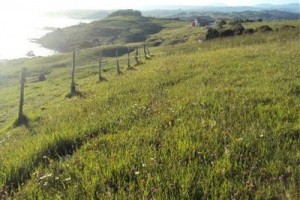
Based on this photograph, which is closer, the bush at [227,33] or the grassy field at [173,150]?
the grassy field at [173,150]

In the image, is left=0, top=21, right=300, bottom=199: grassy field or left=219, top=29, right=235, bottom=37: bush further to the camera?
left=219, top=29, right=235, bottom=37: bush

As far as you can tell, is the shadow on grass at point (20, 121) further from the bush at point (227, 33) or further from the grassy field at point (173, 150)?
the bush at point (227, 33)

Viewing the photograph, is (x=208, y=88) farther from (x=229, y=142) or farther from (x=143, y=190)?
(x=143, y=190)

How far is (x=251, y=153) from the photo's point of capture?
24.8ft

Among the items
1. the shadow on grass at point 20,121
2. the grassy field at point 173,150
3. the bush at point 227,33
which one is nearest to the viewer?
the grassy field at point 173,150

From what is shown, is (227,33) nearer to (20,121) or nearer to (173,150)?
(20,121)

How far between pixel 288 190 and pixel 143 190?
218 cm

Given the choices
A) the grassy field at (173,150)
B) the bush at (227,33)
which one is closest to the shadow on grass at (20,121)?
the grassy field at (173,150)

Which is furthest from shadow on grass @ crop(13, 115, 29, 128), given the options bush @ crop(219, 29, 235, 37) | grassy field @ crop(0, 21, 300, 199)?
bush @ crop(219, 29, 235, 37)

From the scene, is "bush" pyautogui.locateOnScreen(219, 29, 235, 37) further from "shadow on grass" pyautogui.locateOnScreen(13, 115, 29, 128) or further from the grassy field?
the grassy field

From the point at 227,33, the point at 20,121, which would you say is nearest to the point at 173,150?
the point at 20,121

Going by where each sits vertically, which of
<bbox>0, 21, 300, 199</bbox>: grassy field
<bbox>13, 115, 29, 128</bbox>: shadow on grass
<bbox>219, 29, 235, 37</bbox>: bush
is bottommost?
<bbox>13, 115, 29, 128</bbox>: shadow on grass

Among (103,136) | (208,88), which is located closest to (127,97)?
(208,88)

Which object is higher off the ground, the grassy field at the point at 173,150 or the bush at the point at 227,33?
the bush at the point at 227,33
